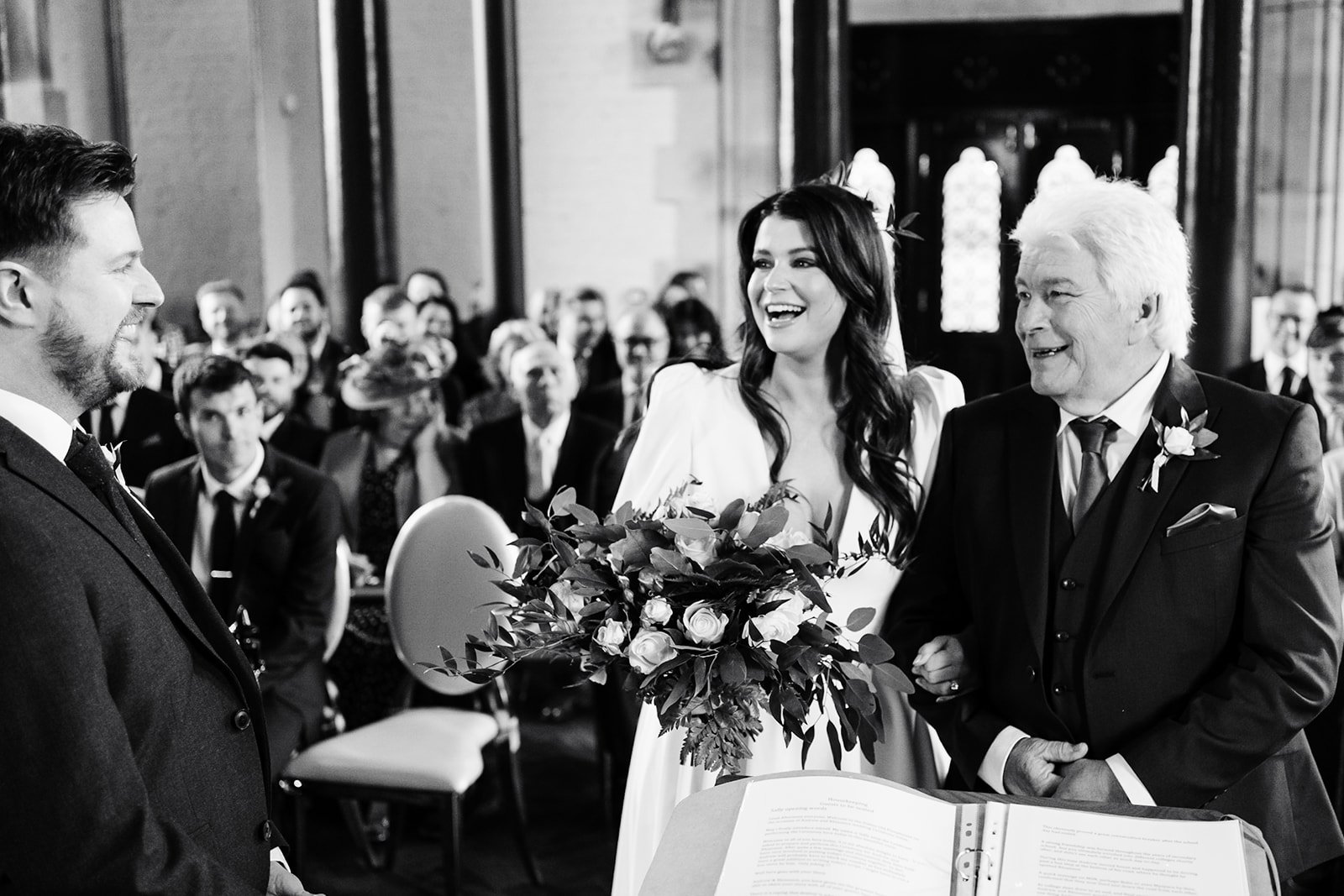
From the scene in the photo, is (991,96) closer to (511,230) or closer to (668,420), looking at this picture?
(511,230)

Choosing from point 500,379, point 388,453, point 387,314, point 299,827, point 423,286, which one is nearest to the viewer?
point 299,827

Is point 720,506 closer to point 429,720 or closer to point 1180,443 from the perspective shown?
point 1180,443

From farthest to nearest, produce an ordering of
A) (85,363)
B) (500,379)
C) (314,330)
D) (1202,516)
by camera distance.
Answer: (314,330)
(500,379)
(1202,516)
(85,363)

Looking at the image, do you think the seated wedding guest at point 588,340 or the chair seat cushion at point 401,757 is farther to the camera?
the seated wedding guest at point 588,340

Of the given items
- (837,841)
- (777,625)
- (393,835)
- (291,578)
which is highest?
(777,625)

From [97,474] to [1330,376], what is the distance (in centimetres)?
486

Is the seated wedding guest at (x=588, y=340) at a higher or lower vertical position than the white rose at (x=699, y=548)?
lower

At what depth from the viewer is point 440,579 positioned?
12.2 feet

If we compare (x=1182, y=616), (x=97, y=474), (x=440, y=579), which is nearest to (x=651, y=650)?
(x=97, y=474)

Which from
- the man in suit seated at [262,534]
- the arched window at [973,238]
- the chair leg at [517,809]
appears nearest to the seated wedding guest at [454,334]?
the man in suit seated at [262,534]

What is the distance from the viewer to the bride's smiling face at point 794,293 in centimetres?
261

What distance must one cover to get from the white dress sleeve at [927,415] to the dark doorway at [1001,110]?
9501 millimetres

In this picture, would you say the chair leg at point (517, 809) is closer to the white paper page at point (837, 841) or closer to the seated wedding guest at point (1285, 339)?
the white paper page at point (837, 841)

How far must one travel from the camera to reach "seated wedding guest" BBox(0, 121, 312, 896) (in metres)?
1.33
